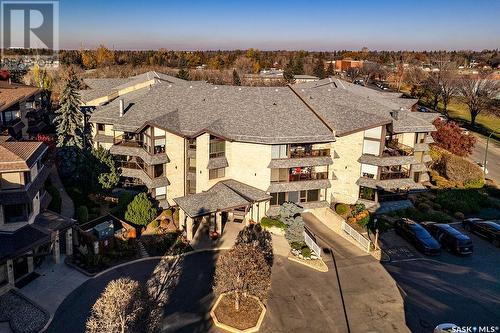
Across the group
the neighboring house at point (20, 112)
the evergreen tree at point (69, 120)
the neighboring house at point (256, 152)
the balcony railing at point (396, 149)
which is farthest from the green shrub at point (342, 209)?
the neighboring house at point (20, 112)

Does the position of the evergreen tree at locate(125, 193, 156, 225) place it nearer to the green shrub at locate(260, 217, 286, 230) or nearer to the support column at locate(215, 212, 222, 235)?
the support column at locate(215, 212, 222, 235)

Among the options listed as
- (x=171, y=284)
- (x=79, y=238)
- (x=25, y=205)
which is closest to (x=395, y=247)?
(x=171, y=284)

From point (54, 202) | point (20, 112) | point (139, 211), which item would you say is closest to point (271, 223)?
point (139, 211)

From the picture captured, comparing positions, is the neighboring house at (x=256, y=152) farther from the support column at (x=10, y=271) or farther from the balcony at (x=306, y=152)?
the support column at (x=10, y=271)

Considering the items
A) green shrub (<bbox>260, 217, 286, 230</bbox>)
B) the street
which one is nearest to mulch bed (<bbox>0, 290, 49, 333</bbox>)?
green shrub (<bbox>260, 217, 286, 230</bbox>)

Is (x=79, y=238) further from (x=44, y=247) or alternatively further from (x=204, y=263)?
(x=204, y=263)

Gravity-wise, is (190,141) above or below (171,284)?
above
